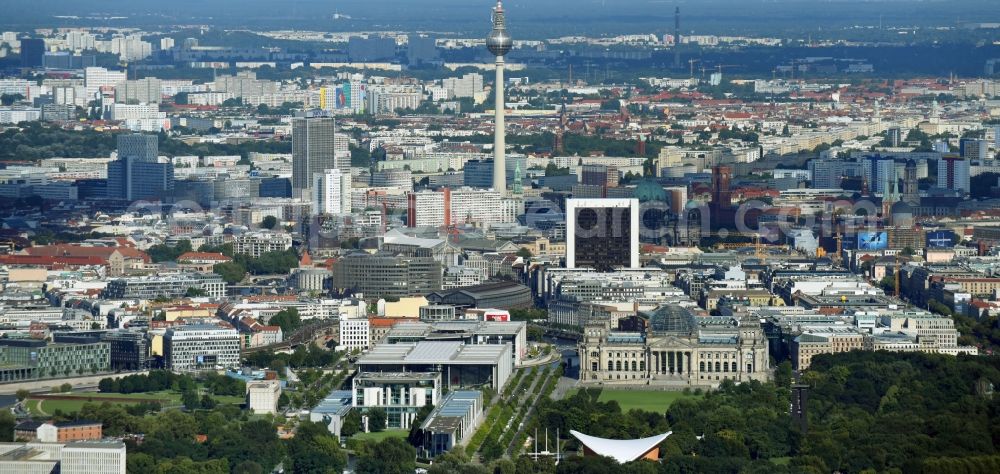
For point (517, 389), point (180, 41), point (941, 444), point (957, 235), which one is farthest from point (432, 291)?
point (180, 41)

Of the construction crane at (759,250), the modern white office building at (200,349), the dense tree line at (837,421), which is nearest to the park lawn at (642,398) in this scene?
the dense tree line at (837,421)

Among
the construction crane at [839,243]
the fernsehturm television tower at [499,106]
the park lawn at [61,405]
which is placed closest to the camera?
the park lawn at [61,405]

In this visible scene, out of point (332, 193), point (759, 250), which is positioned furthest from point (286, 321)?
point (332, 193)

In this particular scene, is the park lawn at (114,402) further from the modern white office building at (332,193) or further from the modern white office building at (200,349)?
the modern white office building at (332,193)

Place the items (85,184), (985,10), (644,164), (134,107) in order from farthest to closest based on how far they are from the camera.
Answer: (985,10)
(134,107)
(644,164)
(85,184)

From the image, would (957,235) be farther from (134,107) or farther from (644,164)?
(134,107)

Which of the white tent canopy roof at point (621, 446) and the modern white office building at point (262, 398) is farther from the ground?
the modern white office building at point (262, 398)

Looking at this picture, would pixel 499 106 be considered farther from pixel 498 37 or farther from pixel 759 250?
pixel 759 250
